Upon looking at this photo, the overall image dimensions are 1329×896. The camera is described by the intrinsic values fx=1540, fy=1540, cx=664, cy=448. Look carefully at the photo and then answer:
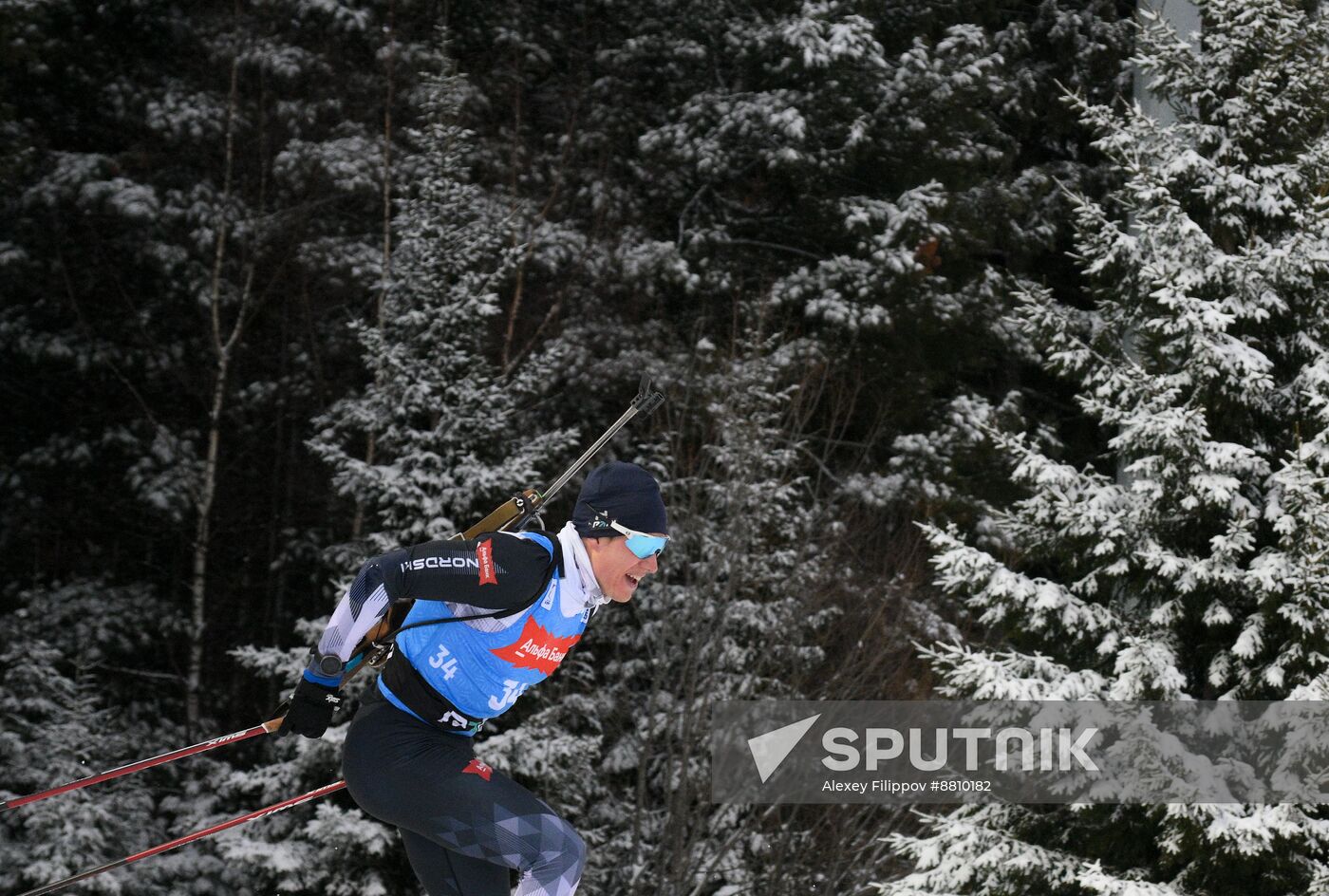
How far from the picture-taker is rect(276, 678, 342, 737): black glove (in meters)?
3.95

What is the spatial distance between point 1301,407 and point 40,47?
13.9m

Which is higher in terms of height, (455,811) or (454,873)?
(455,811)

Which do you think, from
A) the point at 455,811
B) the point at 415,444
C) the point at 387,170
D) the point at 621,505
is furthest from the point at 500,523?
the point at 387,170

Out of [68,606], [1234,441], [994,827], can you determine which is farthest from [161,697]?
[1234,441]

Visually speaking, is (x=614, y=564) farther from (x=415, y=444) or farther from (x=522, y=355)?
(x=522, y=355)

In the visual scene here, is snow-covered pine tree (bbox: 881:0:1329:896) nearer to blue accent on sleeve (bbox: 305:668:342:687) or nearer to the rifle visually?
the rifle

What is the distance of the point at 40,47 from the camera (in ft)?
54.5

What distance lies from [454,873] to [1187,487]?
4.87m

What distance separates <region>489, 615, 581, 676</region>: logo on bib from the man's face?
0.63 feet

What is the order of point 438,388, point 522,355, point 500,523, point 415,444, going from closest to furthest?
1. point 500,523
2. point 415,444
3. point 438,388
4. point 522,355

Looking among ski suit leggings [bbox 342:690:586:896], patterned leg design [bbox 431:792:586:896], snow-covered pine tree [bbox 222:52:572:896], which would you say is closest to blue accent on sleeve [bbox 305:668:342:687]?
ski suit leggings [bbox 342:690:586:896]

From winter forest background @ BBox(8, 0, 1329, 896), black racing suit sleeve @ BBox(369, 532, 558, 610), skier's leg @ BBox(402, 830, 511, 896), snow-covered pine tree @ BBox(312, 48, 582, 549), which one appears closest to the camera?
black racing suit sleeve @ BBox(369, 532, 558, 610)

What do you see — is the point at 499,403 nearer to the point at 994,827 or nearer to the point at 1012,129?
the point at 994,827

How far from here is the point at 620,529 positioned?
389 cm
